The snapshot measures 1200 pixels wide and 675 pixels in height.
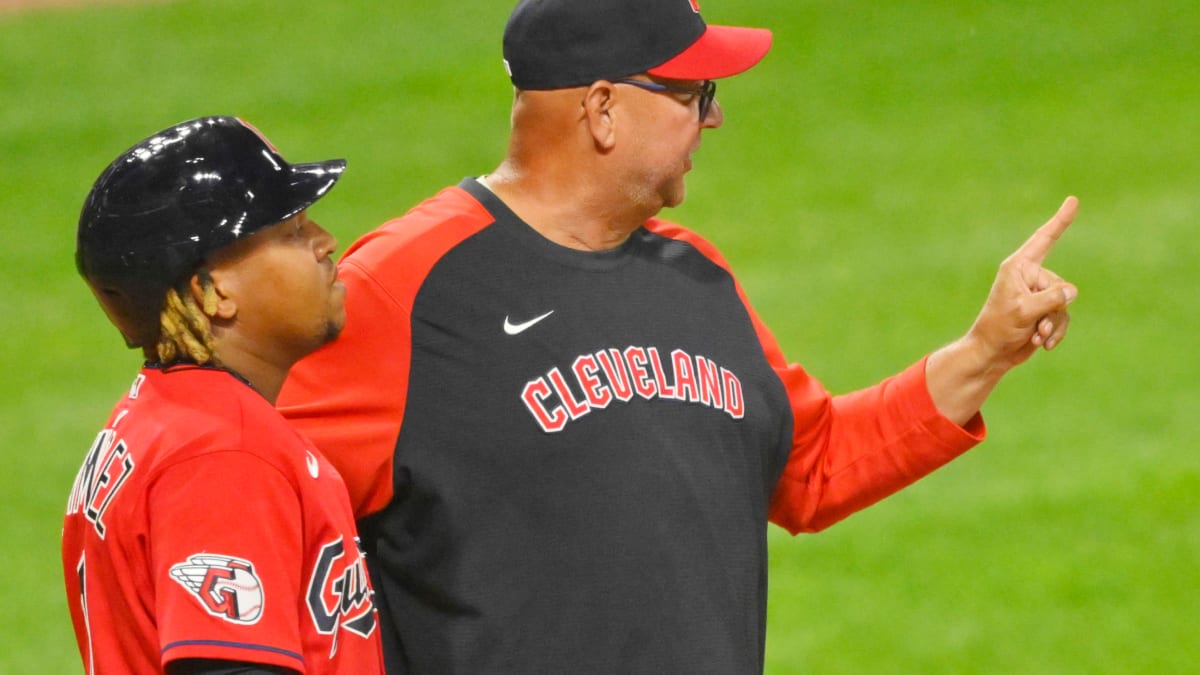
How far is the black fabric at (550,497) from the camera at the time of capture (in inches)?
120

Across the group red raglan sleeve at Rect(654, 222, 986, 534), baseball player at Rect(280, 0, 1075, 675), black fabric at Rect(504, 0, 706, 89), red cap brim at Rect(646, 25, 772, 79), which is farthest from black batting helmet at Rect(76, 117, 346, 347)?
red raglan sleeve at Rect(654, 222, 986, 534)

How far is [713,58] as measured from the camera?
3244mm

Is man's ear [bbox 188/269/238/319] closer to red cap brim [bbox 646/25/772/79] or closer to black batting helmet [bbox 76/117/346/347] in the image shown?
black batting helmet [bbox 76/117/346/347]

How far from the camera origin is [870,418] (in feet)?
11.8

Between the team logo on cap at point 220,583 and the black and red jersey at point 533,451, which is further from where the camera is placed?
the black and red jersey at point 533,451

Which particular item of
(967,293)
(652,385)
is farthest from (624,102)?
(967,293)

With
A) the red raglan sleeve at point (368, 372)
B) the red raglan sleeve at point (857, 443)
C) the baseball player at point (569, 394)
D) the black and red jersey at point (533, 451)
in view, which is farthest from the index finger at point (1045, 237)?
the red raglan sleeve at point (368, 372)

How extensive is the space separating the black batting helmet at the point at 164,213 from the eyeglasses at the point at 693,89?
86cm

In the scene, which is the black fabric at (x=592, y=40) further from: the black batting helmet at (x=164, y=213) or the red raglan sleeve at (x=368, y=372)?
the black batting helmet at (x=164, y=213)

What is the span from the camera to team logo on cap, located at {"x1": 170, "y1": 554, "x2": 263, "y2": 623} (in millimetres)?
2361

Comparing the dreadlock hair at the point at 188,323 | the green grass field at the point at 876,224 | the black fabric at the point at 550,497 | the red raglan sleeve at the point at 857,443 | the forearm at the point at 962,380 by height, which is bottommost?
the green grass field at the point at 876,224

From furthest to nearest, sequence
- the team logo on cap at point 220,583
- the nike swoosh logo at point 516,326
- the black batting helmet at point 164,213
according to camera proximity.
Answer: the nike swoosh logo at point 516,326 < the black batting helmet at point 164,213 < the team logo on cap at point 220,583

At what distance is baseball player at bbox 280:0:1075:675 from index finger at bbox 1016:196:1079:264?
96mm

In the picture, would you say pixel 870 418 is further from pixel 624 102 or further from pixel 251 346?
pixel 251 346
